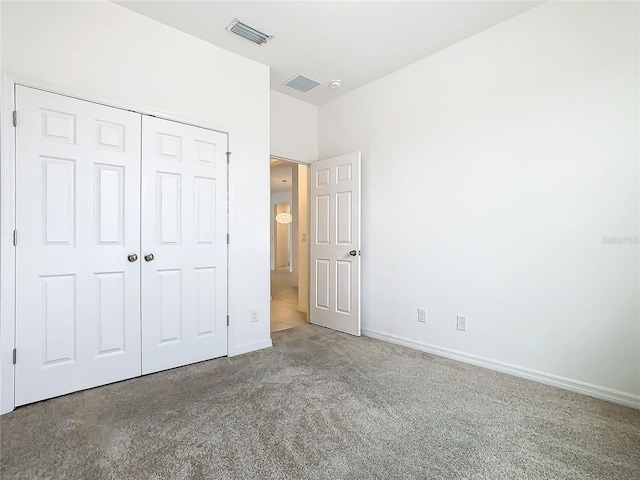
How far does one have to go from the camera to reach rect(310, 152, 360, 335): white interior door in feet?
12.3

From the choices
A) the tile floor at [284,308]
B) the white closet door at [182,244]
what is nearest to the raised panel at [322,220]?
the tile floor at [284,308]

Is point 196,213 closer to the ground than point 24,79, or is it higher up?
closer to the ground

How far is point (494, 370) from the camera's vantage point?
2.73 m

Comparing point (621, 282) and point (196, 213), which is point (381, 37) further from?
point (621, 282)

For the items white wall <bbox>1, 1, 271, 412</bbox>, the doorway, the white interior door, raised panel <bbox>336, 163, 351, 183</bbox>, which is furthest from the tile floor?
raised panel <bbox>336, 163, 351, 183</bbox>

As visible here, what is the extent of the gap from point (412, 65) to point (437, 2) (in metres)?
0.89

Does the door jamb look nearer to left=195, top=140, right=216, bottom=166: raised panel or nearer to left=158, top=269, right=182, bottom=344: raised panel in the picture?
left=158, top=269, right=182, bottom=344: raised panel

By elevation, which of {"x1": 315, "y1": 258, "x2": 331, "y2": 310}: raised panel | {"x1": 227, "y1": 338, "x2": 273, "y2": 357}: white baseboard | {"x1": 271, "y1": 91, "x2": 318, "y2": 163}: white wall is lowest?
{"x1": 227, "y1": 338, "x2": 273, "y2": 357}: white baseboard

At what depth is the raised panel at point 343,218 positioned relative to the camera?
381 centimetres

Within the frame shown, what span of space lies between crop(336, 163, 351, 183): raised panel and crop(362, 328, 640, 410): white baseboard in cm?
185

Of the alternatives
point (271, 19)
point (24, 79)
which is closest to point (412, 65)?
point (271, 19)

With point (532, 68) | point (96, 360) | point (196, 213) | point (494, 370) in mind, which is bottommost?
point (494, 370)

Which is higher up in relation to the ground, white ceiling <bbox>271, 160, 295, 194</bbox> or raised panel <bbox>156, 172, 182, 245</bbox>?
white ceiling <bbox>271, 160, 295, 194</bbox>

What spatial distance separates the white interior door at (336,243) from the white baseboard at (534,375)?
0.71 m
